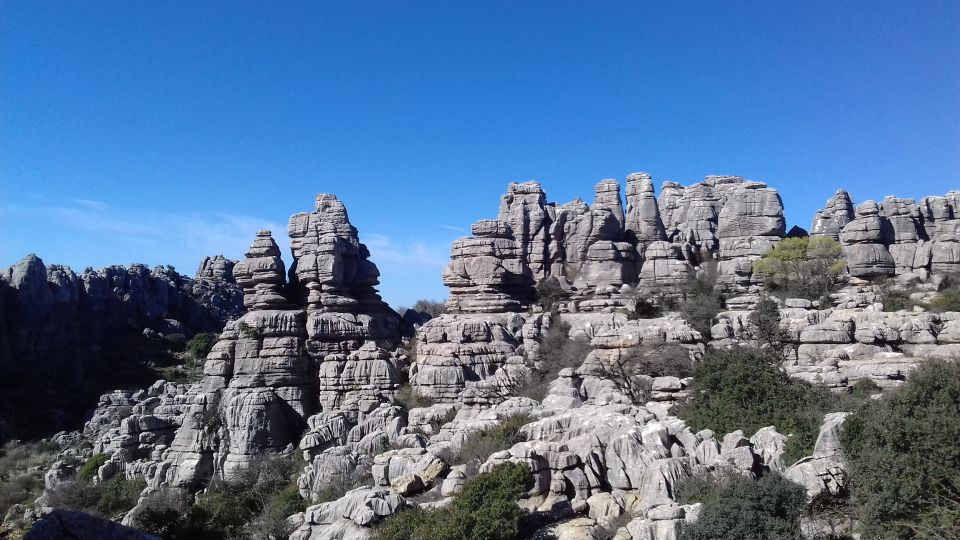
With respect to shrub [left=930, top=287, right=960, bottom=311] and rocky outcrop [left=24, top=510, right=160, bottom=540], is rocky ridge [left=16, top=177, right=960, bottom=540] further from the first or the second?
rocky outcrop [left=24, top=510, right=160, bottom=540]

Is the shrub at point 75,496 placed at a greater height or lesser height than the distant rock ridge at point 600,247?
lesser

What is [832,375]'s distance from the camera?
16.4 metres

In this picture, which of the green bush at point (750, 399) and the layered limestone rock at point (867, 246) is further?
the layered limestone rock at point (867, 246)

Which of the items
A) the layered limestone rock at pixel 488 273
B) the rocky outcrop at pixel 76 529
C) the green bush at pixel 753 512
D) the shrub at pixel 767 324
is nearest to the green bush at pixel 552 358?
the layered limestone rock at pixel 488 273

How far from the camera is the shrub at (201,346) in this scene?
1661 inches

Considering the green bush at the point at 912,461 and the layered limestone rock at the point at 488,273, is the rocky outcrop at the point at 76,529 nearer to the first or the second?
the green bush at the point at 912,461

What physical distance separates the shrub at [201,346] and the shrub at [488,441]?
99.7 feet

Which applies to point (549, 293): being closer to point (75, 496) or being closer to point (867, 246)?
point (867, 246)

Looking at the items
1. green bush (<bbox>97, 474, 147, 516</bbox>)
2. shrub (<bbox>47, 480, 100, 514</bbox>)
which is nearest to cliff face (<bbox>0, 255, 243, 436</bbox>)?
shrub (<bbox>47, 480, 100, 514</bbox>)

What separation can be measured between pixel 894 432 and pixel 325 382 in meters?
19.6

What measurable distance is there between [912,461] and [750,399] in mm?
5093

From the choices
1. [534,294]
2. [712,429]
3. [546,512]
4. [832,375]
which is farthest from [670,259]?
[546,512]

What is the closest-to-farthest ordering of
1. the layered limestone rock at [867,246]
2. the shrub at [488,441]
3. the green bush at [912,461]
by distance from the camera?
the green bush at [912,461] → the shrub at [488,441] → the layered limestone rock at [867,246]

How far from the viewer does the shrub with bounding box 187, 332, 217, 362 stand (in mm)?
42188
